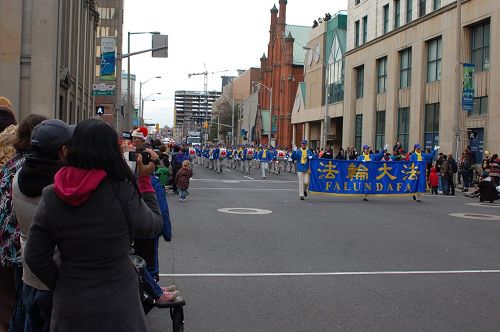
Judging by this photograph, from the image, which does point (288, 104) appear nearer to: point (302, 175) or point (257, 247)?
point (302, 175)

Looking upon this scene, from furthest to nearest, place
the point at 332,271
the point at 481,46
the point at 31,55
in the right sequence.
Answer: the point at 481,46 < the point at 31,55 < the point at 332,271

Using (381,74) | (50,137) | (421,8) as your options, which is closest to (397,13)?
(421,8)

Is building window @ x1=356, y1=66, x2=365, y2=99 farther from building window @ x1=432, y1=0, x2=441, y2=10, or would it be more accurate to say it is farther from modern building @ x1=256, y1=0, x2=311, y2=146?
modern building @ x1=256, y1=0, x2=311, y2=146

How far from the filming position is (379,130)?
42.6 meters

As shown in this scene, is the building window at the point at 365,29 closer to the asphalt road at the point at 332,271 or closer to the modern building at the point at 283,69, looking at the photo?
the asphalt road at the point at 332,271

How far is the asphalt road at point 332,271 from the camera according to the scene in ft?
18.6

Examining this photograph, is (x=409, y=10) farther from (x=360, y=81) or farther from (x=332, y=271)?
(x=332, y=271)

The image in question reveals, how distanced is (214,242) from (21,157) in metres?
5.90

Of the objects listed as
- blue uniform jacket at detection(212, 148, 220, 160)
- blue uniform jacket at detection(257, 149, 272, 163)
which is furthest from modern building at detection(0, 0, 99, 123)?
blue uniform jacket at detection(257, 149, 272, 163)

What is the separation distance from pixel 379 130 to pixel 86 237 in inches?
1625

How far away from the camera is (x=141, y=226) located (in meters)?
3.04

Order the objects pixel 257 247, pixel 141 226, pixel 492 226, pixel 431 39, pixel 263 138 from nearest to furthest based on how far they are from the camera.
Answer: pixel 141 226, pixel 257 247, pixel 492 226, pixel 431 39, pixel 263 138

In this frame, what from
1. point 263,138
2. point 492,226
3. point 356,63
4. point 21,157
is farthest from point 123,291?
point 263,138

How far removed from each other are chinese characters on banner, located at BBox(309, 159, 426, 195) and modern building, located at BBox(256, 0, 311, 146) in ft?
202
